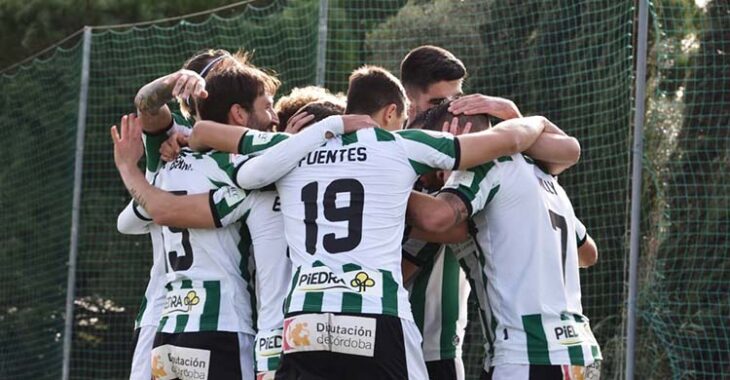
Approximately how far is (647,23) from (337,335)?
420 cm

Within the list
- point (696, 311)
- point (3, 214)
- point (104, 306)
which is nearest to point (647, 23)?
point (696, 311)

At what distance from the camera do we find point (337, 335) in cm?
392

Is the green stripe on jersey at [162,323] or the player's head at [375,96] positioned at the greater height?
the player's head at [375,96]

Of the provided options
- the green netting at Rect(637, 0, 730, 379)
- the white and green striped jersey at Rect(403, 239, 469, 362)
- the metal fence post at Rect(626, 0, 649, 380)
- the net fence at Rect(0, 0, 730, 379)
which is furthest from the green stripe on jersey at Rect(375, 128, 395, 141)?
the green netting at Rect(637, 0, 730, 379)

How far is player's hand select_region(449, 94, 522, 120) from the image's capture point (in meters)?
4.32

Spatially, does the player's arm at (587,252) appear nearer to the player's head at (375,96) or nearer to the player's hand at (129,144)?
the player's head at (375,96)

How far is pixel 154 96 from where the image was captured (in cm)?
463

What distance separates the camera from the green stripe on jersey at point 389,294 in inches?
155

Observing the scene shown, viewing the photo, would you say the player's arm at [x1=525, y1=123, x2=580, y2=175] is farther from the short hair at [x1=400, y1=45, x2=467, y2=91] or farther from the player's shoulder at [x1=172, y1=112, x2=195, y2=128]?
the player's shoulder at [x1=172, y1=112, x2=195, y2=128]

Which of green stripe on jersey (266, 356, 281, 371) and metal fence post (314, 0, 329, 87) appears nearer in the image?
green stripe on jersey (266, 356, 281, 371)

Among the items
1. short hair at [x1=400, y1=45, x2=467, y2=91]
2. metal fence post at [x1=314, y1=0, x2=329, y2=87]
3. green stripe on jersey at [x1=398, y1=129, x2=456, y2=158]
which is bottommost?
green stripe on jersey at [x1=398, y1=129, x2=456, y2=158]

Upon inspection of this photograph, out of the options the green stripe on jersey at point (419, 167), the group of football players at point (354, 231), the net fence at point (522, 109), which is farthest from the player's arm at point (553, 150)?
the net fence at point (522, 109)

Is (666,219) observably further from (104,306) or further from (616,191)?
(104,306)

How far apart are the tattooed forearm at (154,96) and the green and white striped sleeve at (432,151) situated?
0.93 metres
